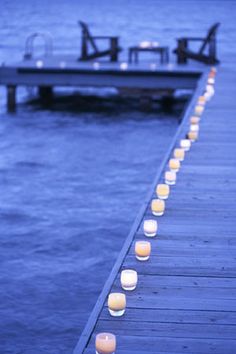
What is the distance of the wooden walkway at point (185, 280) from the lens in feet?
13.1

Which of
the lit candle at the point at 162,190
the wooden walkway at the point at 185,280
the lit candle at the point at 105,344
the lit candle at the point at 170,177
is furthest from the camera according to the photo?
the lit candle at the point at 170,177

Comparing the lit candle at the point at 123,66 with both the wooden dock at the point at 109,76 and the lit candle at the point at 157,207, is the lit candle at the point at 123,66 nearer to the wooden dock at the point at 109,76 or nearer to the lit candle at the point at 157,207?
the wooden dock at the point at 109,76

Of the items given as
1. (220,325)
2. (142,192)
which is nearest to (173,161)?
(220,325)

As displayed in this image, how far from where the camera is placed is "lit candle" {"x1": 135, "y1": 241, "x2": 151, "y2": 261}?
16.3 ft

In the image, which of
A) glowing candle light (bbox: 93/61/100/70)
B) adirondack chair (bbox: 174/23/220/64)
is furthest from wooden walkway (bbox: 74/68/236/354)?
adirondack chair (bbox: 174/23/220/64)

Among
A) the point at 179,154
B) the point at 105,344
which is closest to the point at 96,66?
the point at 179,154

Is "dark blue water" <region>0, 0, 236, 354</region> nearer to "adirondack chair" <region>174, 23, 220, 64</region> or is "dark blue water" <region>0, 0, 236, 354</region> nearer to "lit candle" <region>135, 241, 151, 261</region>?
"adirondack chair" <region>174, 23, 220, 64</region>

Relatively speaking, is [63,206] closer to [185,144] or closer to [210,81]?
[185,144]

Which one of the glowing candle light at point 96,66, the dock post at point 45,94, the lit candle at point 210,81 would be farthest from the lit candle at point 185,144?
the dock post at point 45,94

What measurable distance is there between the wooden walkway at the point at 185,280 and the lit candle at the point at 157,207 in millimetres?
51

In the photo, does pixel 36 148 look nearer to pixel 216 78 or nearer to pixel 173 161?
pixel 216 78

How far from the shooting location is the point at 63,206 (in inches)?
Result: 410

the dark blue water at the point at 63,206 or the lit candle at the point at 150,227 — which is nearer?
the lit candle at the point at 150,227

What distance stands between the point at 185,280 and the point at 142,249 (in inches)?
14.6
